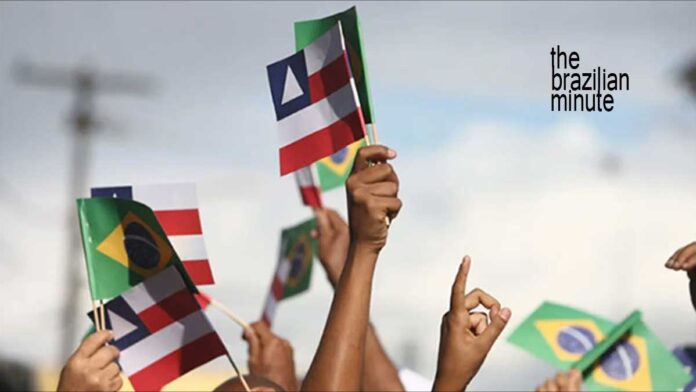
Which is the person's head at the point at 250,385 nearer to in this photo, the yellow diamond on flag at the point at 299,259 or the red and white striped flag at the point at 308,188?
the red and white striped flag at the point at 308,188

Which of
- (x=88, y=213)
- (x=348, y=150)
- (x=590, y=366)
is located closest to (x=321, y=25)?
(x=88, y=213)

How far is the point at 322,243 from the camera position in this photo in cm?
553

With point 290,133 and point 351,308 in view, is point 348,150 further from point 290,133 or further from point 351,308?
point 351,308

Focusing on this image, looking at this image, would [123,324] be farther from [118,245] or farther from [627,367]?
[627,367]

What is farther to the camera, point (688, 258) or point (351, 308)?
point (688, 258)

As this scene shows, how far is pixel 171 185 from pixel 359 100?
0.82m

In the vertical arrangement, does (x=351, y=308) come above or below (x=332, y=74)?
below

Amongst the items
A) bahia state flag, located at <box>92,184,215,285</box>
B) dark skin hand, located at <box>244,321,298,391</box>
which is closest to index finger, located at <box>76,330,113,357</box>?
bahia state flag, located at <box>92,184,215,285</box>

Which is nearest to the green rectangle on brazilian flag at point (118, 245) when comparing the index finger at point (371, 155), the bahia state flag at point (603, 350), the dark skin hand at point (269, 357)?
the index finger at point (371, 155)

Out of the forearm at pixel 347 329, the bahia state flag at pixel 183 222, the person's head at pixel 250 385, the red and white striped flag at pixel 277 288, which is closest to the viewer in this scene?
the forearm at pixel 347 329

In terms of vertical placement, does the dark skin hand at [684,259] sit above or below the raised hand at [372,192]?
below

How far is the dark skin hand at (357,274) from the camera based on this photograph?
374cm

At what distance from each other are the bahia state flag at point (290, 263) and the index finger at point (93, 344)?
241cm

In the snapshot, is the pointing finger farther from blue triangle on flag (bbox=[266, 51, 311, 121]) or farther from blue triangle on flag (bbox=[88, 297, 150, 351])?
blue triangle on flag (bbox=[88, 297, 150, 351])
